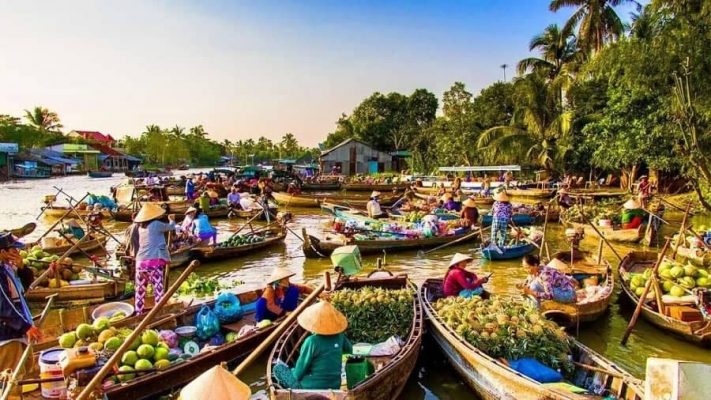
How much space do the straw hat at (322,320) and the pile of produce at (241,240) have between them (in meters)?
9.41

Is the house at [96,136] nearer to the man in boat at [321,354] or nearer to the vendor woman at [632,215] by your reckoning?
the vendor woman at [632,215]

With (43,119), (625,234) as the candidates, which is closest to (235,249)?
(625,234)

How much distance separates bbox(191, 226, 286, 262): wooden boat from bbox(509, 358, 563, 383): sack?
9384 mm

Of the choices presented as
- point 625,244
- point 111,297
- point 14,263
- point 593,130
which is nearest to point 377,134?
point 593,130

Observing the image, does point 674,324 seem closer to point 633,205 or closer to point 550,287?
point 550,287

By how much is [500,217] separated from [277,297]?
7983 millimetres

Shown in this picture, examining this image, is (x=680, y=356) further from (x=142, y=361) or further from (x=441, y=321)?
(x=142, y=361)

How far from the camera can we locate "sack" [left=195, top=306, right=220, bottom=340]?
6.99m

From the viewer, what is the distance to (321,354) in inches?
188

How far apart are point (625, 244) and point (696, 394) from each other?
14603 millimetres

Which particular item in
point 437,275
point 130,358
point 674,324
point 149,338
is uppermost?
point 149,338

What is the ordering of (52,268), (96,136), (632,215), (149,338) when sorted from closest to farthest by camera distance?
(149,338) → (52,268) → (632,215) → (96,136)

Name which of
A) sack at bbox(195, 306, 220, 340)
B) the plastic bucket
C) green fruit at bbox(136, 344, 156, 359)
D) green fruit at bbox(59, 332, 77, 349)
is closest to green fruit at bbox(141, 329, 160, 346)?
green fruit at bbox(136, 344, 156, 359)

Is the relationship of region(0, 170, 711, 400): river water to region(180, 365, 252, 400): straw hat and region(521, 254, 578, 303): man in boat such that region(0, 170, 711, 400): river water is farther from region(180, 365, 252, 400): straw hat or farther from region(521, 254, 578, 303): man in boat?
region(180, 365, 252, 400): straw hat
